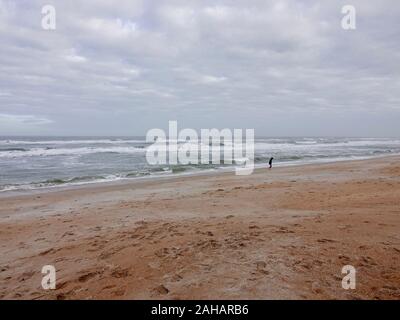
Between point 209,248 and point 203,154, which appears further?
point 203,154

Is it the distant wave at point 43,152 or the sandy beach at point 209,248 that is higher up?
the distant wave at point 43,152

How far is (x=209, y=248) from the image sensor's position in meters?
4.87

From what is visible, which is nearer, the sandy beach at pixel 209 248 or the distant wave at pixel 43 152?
the sandy beach at pixel 209 248

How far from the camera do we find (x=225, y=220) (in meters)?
6.69

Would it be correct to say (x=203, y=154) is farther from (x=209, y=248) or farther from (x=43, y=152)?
(x=209, y=248)

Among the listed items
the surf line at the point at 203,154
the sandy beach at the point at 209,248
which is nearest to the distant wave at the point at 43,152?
the surf line at the point at 203,154

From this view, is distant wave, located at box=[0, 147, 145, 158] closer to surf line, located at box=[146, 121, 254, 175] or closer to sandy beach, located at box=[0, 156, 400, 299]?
surf line, located at box=[146, 121, 254, 175]

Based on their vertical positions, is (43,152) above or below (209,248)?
above

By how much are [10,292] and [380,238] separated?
5.42 metres

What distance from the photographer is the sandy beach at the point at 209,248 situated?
364 cm

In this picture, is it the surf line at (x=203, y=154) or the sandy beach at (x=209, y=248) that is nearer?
the sandy beach at (x=209, y=248)

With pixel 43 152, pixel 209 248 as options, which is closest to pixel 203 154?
pixel 43 152

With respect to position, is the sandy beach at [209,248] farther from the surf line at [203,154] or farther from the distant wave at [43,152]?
the distant wave at [43,152]

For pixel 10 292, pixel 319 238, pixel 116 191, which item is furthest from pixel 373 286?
pixel 116 191
